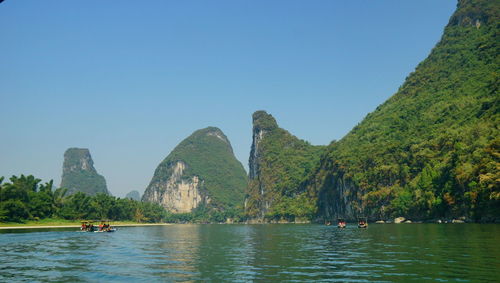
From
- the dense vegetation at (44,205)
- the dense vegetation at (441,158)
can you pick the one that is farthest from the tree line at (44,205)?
the dense vegetation at (441,158)

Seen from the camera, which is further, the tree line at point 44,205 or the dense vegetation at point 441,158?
the tree line at point 44,205

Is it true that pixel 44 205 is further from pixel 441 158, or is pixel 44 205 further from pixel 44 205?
pixel 441 158

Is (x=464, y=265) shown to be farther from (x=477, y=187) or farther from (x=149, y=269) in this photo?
(x=477, y=187)

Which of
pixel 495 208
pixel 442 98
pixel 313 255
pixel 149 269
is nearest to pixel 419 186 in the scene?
pixel 495 208

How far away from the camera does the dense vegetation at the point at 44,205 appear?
109 m

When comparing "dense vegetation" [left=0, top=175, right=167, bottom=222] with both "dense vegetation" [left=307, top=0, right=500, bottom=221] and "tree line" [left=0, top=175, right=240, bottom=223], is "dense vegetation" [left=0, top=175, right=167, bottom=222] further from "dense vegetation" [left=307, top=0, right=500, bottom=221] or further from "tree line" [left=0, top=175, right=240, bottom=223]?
"dense vegetation" [left=307, top=0, right=500, bottom=221]

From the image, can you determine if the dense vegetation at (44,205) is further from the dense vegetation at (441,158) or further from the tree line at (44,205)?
the dense vegetation at (441,158)

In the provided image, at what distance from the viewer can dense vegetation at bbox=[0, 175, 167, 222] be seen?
10912 centimetres

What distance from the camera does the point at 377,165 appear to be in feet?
539

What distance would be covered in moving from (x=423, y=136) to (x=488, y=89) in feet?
85.9

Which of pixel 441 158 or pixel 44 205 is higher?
pixel 441 158

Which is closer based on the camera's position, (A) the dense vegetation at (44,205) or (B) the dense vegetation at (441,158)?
(B) the dense vegetation at (441,158)

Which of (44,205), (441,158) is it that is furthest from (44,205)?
(441,158)

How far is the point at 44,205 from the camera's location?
412 feet
